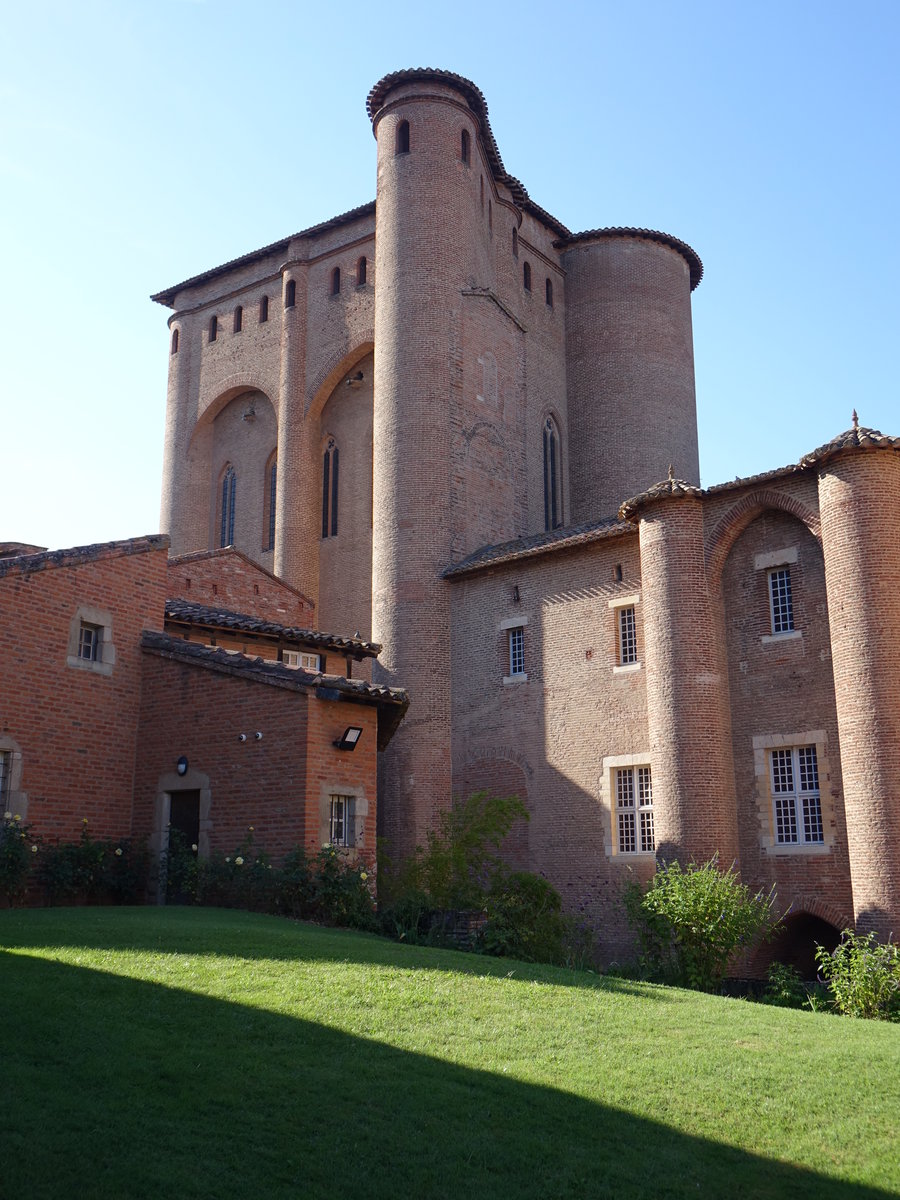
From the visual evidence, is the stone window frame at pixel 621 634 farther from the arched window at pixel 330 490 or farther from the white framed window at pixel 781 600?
the arched window at pixel 330 490

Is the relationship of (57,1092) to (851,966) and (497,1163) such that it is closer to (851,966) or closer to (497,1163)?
(497,1163)

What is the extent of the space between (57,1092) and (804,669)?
16.6 metres

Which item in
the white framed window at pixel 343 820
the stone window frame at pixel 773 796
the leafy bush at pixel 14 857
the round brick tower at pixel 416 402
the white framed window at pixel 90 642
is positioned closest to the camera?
the leafy bush at pixel 14 857

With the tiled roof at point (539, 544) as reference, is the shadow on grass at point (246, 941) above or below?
below

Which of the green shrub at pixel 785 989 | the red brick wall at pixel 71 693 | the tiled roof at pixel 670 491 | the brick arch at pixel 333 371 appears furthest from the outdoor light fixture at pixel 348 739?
the brick arch at pixel 333 371

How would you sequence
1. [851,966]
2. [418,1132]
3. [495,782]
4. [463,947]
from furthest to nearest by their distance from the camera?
[495,782]
[851,966]
[463,947]
[418,1132]

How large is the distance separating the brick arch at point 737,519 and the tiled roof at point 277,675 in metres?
7.26

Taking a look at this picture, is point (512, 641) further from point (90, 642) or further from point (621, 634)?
point (90, 642)

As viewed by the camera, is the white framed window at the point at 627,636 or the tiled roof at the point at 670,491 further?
the white framed window at the point at 627,636

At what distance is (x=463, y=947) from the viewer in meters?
15.8

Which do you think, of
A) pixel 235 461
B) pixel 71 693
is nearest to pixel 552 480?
pixel 235 461

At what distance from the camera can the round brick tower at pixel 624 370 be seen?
36.2 meters

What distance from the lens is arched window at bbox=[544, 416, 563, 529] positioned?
115 feet

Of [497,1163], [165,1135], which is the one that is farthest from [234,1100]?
[497,1163]
